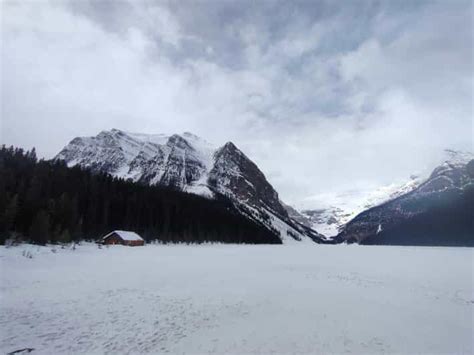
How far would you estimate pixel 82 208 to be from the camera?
61156mm

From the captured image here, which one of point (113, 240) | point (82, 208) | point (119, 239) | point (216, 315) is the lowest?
point (216, 315)

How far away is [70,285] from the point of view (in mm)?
15320

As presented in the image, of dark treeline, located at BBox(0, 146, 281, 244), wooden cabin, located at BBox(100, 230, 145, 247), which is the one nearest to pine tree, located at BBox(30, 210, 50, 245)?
dark treeline, located at BBox(0, 146, 281, 244)

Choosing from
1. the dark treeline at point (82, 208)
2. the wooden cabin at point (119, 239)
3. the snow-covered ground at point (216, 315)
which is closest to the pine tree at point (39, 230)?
the dark treeline at point (82, 208)

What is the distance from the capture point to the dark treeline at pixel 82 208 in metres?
37.2

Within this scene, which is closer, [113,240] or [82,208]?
[113,240]

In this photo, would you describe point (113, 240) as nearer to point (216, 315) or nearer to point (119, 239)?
point (119, 239)

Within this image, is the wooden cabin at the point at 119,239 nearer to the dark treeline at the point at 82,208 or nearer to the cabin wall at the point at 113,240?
the cabin wall at the point at 113,240

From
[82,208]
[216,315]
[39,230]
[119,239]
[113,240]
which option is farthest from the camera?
[82,208]

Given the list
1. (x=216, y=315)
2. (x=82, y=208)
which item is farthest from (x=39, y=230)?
(x=216, y=315)

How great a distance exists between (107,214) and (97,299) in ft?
196

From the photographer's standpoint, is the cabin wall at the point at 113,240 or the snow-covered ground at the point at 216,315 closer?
the snow-covered ground at the point at 216,315

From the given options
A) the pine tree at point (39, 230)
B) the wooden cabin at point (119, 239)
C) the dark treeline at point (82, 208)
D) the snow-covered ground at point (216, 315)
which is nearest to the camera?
the snow-covered ground at point (216, 315)

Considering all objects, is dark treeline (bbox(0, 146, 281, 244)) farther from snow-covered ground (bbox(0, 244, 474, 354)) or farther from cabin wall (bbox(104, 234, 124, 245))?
snow-covered ground (bbox(0, 244, 474, 354))
